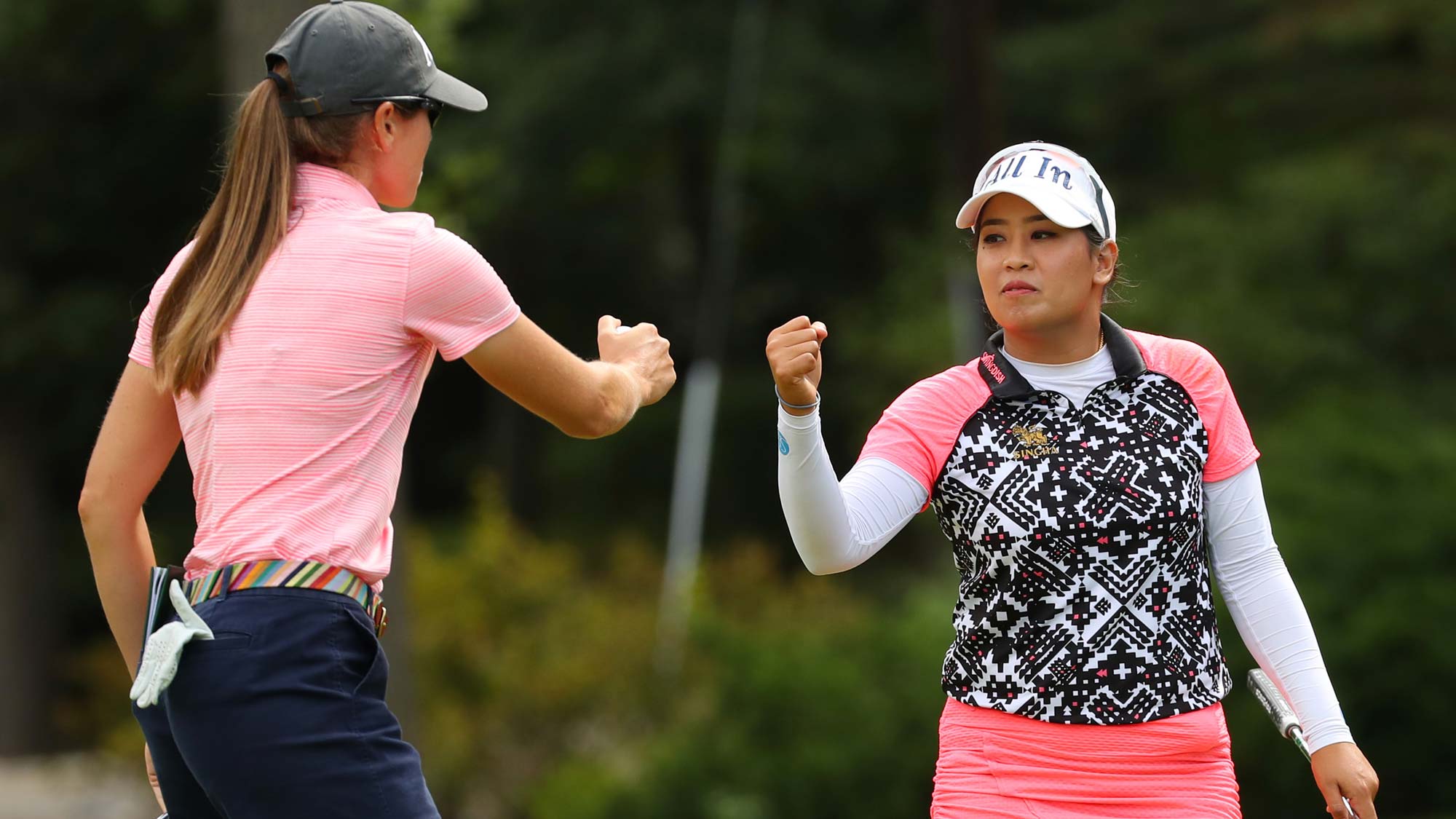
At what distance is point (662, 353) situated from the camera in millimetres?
3139

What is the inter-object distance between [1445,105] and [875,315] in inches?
259

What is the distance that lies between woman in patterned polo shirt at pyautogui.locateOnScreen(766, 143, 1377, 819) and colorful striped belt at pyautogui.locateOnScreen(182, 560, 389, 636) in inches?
30.5

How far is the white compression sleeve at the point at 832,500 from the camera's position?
2900mm

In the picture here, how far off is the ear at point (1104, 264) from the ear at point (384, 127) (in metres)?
1.27

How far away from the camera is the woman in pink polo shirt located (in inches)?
101

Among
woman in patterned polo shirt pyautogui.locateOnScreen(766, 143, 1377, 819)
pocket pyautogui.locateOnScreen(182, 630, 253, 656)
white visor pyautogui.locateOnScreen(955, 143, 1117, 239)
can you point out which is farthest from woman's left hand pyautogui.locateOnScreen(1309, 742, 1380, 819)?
pocket pyautogui.locateOnScreen(182, 630, 253, 656)

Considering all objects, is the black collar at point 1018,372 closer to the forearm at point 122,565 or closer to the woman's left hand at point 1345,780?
the woman's left hand at point 1345,780

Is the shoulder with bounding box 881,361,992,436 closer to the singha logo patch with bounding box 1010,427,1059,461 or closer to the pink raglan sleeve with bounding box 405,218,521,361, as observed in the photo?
the singha logo patch with bounding box 1010,427,1059,461

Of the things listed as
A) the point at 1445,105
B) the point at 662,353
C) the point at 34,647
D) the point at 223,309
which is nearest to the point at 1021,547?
the point at 662,353

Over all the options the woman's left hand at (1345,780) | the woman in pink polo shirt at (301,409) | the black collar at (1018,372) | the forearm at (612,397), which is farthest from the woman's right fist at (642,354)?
the woman's left hand at (1345,780)

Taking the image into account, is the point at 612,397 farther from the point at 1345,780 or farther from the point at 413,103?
the point at 1345,780

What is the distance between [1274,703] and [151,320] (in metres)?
2.10

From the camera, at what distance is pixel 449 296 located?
2668 millimetres

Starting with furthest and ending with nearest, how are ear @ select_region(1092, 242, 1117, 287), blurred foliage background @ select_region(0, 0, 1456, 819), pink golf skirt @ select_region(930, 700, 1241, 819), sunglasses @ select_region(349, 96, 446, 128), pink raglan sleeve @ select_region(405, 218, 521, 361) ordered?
blurred foliage background @ select_region(0, 0, 1456, 819)
ear @ select_region(1092, 242, 1117, 287)
pink golf skirt @ select_region(930, 700, 1241, 819)
sunglasses @ select_region(349, 96, 446, 128)
pink raglan sleeve @ select_region(405, 218, 521, 361)
